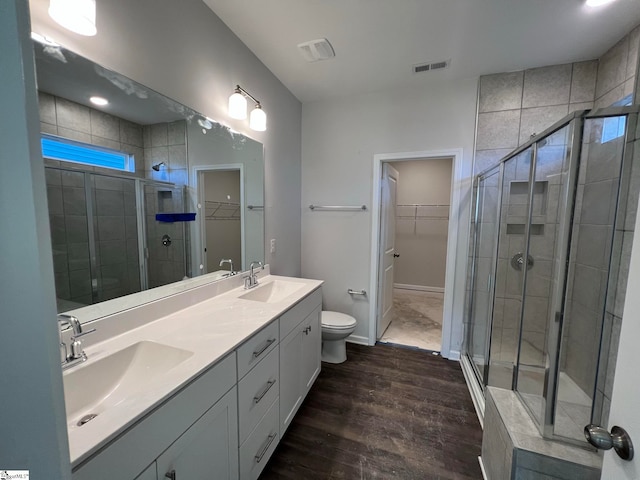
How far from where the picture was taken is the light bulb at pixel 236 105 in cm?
175

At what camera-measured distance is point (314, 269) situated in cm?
303

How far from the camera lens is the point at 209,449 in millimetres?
976

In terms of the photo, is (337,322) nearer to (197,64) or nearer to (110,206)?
(110,206)

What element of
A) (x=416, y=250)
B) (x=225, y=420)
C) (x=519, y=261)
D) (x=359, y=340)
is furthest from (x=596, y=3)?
(x=416, y=250)

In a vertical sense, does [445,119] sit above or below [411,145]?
above

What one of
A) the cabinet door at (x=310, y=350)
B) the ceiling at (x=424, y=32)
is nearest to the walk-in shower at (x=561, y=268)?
the ceiling at (x=424, y=32)

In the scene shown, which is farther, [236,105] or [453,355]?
[453,355]

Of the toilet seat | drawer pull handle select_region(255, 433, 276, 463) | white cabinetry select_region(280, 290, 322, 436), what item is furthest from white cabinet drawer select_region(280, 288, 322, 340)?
drawer pull handle select_region(255, 433, 276, 463)

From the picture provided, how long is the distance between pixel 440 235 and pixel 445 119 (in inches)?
108

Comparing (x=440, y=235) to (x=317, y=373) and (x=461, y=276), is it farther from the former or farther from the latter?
(x=317, y=373)

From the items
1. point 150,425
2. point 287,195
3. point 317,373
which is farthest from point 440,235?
point 150,425

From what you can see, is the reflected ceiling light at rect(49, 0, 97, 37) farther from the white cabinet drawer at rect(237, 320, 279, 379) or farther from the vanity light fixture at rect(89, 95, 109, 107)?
the white cabinet drawer at rect(237, 320, 279, 379)

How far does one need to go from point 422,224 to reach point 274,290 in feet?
12.0

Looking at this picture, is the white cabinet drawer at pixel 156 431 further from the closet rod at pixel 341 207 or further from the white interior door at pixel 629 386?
the closet rod at pixel 341 207
